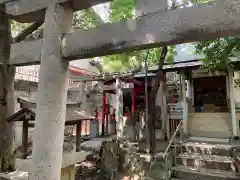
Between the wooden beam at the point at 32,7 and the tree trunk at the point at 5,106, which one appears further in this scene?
the tree trunk at the point at 5,106

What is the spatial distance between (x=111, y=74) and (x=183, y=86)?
3.87 meters

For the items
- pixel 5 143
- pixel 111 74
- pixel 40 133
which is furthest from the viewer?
pixel 111 74

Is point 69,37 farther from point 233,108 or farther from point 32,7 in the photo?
point 233,108

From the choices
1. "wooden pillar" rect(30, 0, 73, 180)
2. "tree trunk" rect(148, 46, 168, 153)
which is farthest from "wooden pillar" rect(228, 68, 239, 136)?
"wooden pillar" rect(30, 0, 73, 180)

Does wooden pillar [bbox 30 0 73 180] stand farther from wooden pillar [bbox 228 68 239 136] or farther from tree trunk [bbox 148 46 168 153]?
wooden pillar [bbox 228 68 239 136]

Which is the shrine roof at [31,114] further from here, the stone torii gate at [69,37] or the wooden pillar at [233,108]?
the wooden pillar at [233,108]

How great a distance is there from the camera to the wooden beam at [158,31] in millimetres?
1726

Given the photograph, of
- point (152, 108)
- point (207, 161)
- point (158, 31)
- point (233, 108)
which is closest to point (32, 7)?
point (158, 31)

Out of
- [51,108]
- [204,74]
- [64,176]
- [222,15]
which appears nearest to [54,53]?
[51,108]

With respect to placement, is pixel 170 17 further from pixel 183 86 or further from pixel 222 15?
pixel 183 86

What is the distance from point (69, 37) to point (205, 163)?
629 cm

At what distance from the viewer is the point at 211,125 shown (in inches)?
403

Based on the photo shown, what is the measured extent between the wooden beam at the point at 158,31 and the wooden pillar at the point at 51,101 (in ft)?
0.48

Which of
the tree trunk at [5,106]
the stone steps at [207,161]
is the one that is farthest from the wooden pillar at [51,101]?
the stone steps at [207,161]
